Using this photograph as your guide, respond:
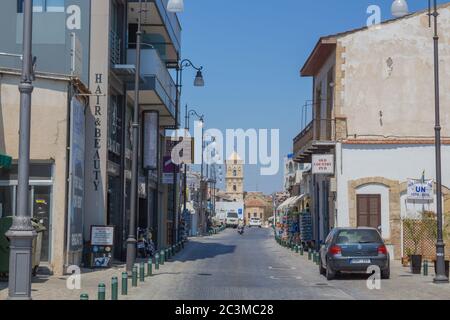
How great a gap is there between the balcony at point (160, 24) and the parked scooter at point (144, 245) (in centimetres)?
886

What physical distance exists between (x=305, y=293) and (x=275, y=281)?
11.2ft

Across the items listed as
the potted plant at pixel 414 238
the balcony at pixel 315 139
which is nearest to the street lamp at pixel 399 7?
the balcony at pixel 315 139

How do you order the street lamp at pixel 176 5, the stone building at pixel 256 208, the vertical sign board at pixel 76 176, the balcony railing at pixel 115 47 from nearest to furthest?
the vertical sign board at pixel 76 176 → the street lamp at pixel 176 5 → the balcony railing at pixel 115 47 → the stone building at pixel 256 208

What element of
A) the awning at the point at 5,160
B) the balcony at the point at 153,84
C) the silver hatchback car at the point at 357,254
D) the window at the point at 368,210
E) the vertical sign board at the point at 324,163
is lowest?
the silver hatchback car at the point at 357,254

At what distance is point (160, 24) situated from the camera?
33250mm

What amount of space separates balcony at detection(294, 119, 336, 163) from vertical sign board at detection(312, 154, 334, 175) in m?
0.75

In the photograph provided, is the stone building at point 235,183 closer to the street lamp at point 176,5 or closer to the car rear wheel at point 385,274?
the street lamp at point 176,5

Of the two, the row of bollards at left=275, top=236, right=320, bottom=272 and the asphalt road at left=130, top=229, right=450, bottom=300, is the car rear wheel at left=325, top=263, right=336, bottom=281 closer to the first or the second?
the asphalt road at left=130, top=229, right=450, bottom=300

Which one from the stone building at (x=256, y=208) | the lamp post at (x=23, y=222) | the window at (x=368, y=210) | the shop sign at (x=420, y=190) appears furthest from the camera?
the stone building at (x=256, y=208)

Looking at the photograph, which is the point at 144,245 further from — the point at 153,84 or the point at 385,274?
the point at 385,274

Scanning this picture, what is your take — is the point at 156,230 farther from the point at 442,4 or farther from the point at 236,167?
the point at 236,167

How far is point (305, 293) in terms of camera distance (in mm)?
18016

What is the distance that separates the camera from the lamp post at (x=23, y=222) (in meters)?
12.9
